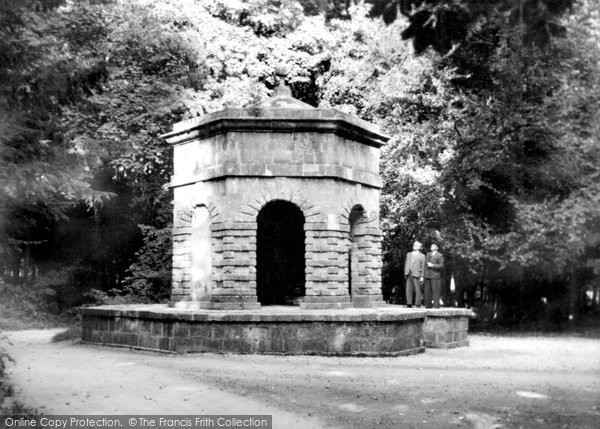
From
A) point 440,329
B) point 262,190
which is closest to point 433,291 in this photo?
point 440,329

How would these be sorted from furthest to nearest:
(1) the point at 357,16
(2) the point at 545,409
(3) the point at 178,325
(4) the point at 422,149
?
(1) the point at 357,16 < (4) the point at 422,149 < (3) the point at 178,325 < (2) the point at 545,409

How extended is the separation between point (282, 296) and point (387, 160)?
5659 millimetres

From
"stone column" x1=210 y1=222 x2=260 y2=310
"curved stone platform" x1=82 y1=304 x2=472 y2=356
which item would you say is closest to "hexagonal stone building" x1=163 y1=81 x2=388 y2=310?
"stone column" x1=210 y1=222 x2=260 y2=310

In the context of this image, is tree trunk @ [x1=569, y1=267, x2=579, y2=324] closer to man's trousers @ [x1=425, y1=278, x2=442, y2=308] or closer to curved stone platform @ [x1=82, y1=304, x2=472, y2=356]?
man's trousers @ [x1=425, y1=278, x2=442, y2=308]

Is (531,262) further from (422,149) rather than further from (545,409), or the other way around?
(545,409)

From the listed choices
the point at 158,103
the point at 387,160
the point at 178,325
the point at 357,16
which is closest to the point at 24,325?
the point at 158,103

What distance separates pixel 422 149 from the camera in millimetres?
19328

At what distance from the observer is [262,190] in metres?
13.3

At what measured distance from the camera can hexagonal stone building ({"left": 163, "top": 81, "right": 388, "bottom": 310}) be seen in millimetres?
13109

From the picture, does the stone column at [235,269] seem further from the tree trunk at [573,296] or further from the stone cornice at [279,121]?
the tree trunk at [573,296]

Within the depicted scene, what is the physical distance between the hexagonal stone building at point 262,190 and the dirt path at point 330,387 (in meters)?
2.07

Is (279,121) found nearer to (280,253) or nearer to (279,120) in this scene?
(279,120)

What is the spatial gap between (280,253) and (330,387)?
8175 millimetres

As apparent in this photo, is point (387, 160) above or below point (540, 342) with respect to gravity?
above
